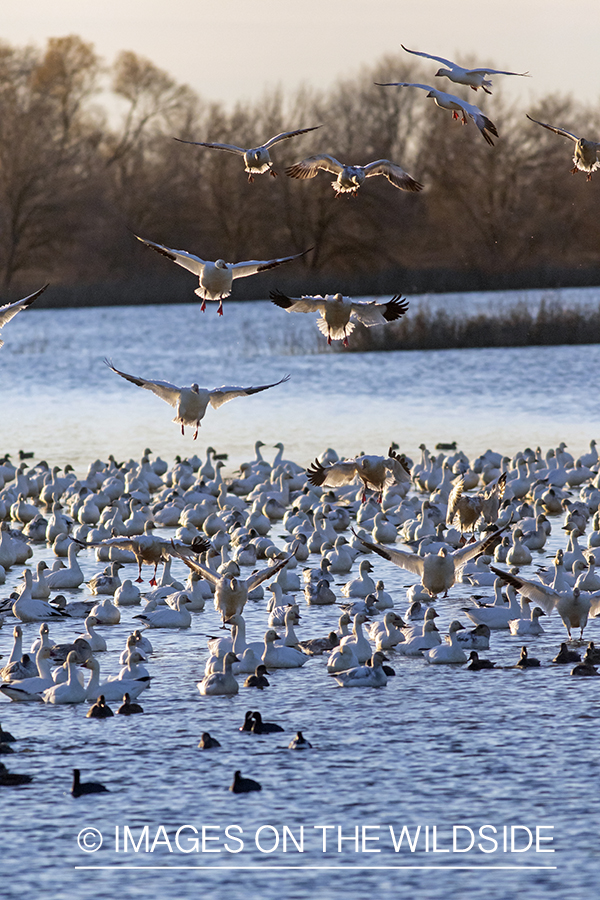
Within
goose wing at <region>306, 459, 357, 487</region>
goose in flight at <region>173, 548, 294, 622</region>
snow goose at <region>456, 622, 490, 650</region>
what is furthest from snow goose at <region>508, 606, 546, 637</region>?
goose in flight at <region>173, 548, 294, 622</region>

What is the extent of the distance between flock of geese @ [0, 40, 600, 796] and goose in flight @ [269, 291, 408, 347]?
28mm

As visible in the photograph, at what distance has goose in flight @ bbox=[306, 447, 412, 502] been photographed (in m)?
15.6

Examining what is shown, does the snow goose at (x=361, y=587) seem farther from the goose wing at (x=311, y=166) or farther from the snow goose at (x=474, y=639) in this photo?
the goose wing at (x=311, y=166)

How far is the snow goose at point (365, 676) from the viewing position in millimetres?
13492

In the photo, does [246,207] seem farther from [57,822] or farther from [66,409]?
[57,822]

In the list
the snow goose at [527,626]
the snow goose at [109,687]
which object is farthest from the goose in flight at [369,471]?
the snow goose at [109,687]

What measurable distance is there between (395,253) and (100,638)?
50826 mm

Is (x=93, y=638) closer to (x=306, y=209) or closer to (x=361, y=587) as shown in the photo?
(x=361, y=587)

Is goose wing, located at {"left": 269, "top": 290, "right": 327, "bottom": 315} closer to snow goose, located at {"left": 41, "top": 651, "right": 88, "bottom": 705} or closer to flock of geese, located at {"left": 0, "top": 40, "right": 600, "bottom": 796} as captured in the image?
flock of geese, located at {"left": 0, "top": 40, "right": 600, "bottom": 796}

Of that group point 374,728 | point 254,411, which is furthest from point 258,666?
point 254,411

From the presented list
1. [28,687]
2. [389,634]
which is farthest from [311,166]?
[28,687]

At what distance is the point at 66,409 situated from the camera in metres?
39.3

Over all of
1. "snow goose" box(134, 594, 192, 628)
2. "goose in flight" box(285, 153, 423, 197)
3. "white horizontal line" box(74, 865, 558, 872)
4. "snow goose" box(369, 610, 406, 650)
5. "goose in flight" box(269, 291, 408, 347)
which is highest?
"goose in flight" box(285, 153, 423, 197)

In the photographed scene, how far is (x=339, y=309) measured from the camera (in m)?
15.2
